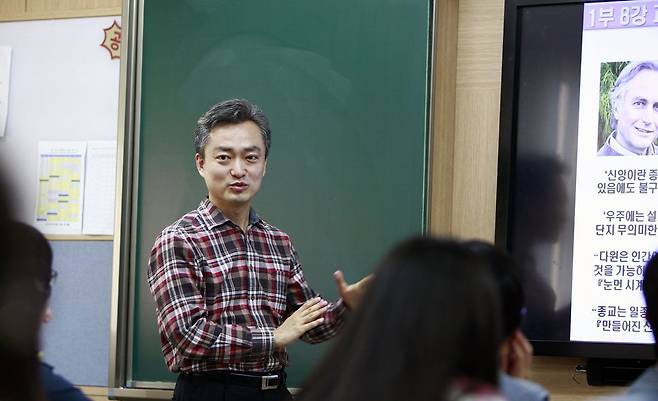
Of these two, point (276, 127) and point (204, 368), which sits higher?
point (276, 127)

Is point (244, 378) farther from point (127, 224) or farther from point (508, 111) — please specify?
point (508, 111)

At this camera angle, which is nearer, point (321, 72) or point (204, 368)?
point (204, 368)

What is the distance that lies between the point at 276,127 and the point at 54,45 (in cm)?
113

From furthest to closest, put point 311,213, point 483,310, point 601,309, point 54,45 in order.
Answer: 1. point 54,45
2. point 311,213
3. point 601,309
4. point 483,310

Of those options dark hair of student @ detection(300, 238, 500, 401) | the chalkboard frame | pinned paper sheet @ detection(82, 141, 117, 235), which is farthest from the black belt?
dark hair of student @ detection(300, 238, 500, 401)

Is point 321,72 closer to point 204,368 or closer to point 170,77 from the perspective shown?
point 170,77

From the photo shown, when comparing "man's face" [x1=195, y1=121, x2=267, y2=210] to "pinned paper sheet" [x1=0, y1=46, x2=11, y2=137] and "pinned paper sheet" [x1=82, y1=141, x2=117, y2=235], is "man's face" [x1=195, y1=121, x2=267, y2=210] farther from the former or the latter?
"pinned paper sheet" [x1=0, y1=46, x2=11, y2=137]

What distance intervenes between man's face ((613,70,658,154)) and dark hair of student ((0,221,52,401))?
2.19 m

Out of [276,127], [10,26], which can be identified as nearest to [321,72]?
[276,127]

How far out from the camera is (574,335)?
3234 millimetres

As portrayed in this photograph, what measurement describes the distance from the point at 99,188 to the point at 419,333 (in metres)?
3.00

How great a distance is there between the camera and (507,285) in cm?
178

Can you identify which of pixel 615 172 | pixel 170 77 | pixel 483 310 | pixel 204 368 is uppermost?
pixel 170 77

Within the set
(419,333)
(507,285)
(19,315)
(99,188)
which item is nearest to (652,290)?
(507,285)
